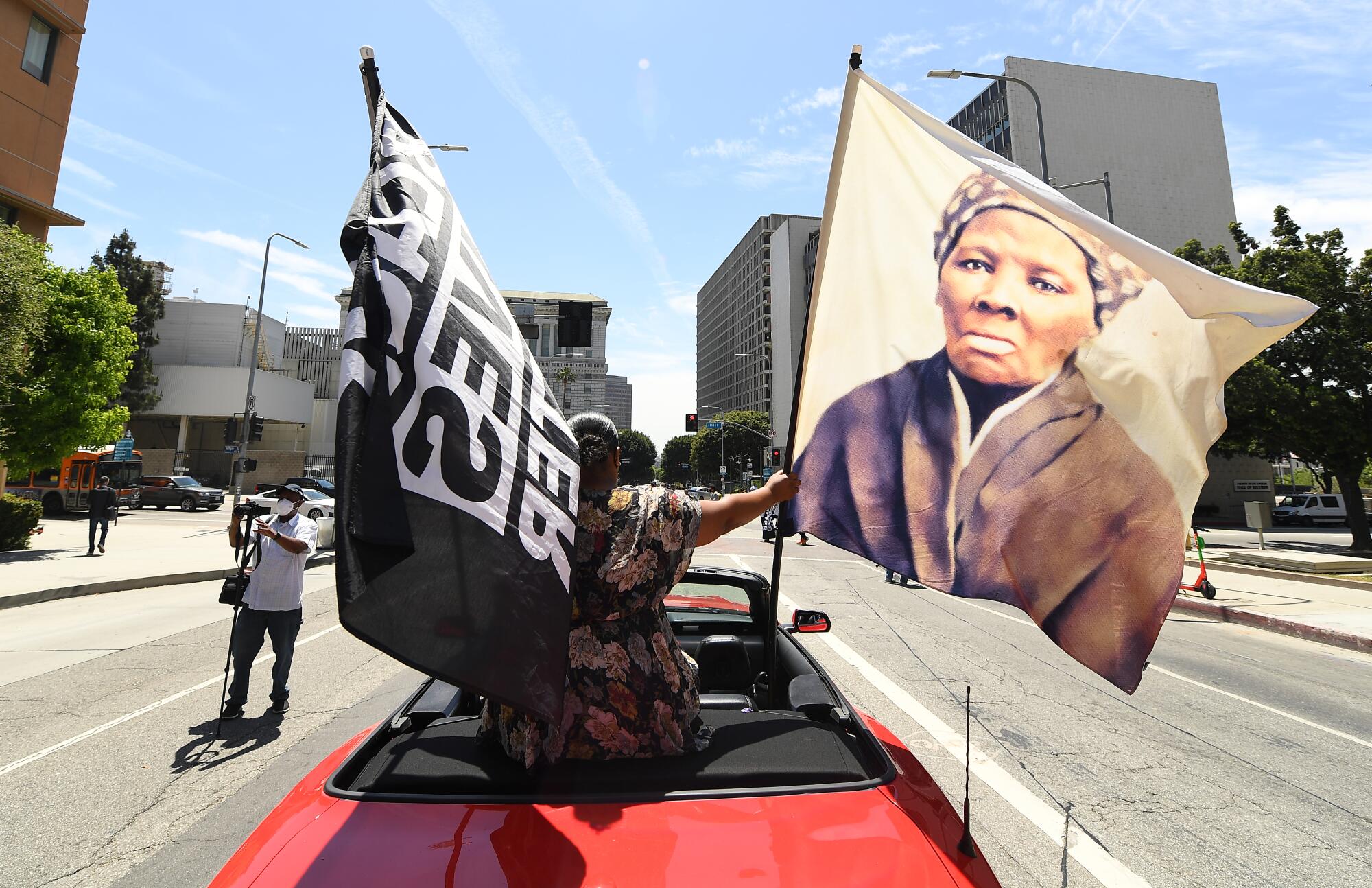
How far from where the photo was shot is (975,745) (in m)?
4.76

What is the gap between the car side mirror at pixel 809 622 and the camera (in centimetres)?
389

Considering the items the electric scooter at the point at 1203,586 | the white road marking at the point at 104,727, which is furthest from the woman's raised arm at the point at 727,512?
the electric scooter at the point at 1203,586

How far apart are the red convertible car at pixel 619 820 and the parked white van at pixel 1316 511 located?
4887cm

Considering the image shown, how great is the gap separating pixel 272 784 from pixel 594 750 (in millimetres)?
3545

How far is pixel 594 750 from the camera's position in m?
1.78

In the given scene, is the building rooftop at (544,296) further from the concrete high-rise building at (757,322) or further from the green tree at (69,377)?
the green tree at (69,377)

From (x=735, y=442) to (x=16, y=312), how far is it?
7306 cm

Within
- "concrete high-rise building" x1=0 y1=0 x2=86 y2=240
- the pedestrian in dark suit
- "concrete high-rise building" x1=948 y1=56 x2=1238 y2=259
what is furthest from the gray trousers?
"concrete high-rise building" x1=948 y1=56 x2=1238 y2=259

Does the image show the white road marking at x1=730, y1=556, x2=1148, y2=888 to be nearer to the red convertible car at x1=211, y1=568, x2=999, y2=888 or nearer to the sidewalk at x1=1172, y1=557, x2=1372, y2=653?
the red convertible car at x1=211, y1=568, x2=999, y2=888

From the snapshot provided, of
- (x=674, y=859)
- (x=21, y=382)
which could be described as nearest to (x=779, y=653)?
(x=674, y=859)

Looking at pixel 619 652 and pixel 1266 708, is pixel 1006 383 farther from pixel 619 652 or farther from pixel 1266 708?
pixel 1266 708

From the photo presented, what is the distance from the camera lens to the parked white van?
36.0 meters

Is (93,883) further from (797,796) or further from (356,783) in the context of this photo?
(797,796)

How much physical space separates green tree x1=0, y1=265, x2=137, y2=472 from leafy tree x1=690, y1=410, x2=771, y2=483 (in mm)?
66056
